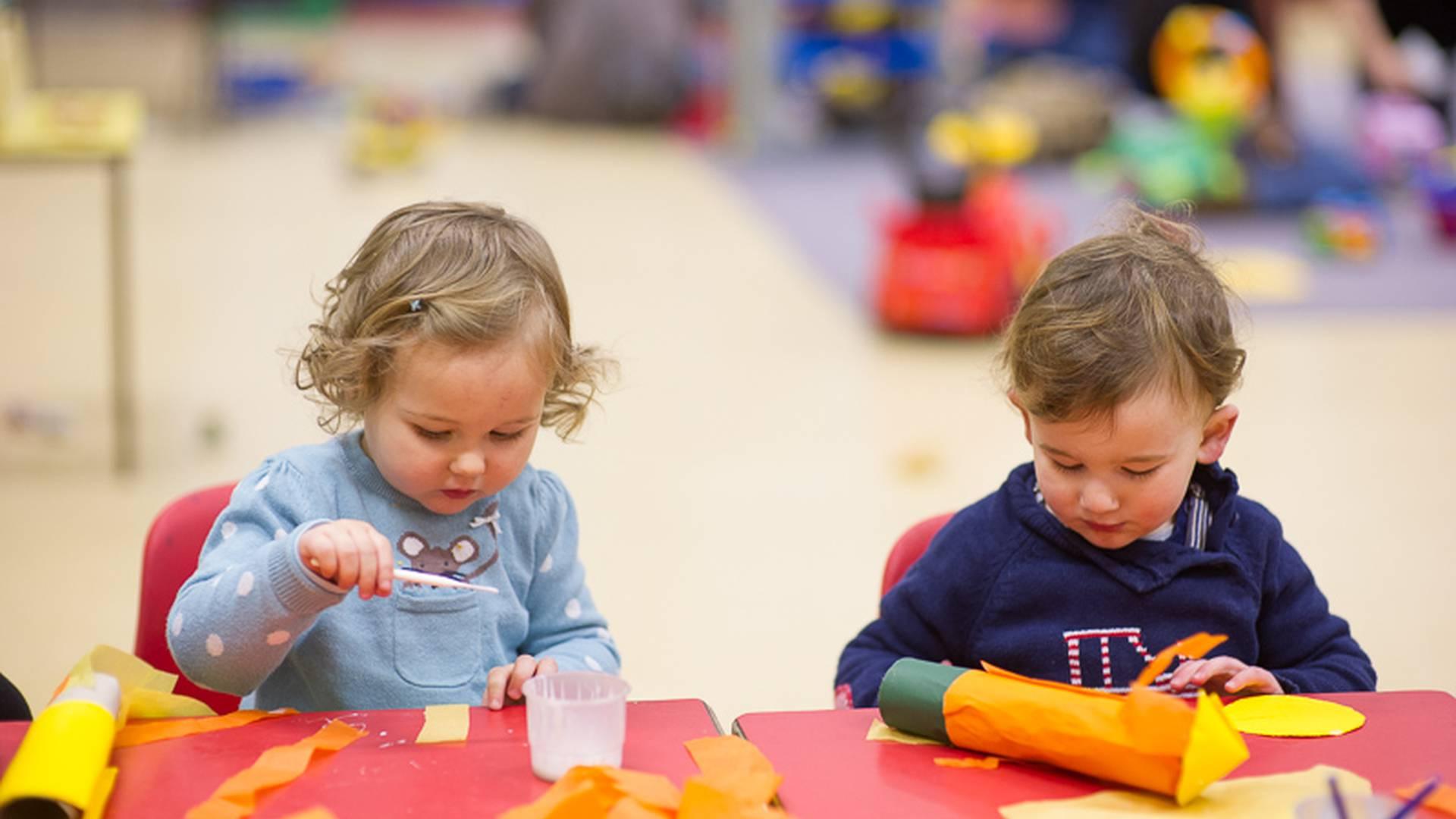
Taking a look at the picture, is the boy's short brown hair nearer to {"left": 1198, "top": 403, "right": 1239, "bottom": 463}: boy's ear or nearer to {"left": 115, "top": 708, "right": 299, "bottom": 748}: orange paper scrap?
{"left": 1198, "top": 403, "right": 1239, "bottom": 463}: boy's ear

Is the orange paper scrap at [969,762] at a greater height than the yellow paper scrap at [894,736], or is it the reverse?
the yellow paper scrap at [894,736]

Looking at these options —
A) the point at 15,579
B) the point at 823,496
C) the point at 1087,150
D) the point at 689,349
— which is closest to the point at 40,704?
the point at 15,579

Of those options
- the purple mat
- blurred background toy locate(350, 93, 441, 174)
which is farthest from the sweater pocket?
blurred background toy locate(350, 93, 441, 174)

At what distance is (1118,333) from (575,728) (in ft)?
2.12

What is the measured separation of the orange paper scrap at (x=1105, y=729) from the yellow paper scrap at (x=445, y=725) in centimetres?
41

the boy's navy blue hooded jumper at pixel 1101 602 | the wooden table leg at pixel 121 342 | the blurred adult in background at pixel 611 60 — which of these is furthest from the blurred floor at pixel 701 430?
the blurred adult in background at pixel 611 60

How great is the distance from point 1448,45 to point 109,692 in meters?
6.62

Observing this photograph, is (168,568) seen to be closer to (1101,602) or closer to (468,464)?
(468,464)

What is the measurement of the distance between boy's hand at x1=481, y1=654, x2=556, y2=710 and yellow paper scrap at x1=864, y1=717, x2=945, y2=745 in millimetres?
284

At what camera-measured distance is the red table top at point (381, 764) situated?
1319 millimetres

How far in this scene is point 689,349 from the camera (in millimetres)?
5078

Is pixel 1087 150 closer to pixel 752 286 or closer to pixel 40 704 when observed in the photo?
pixel 752 286

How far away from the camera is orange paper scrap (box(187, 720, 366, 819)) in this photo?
4.26ft

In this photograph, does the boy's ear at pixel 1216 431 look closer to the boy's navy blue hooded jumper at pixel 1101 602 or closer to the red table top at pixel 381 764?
the boy's navy blue hooded jumper at pixel 1101 602
